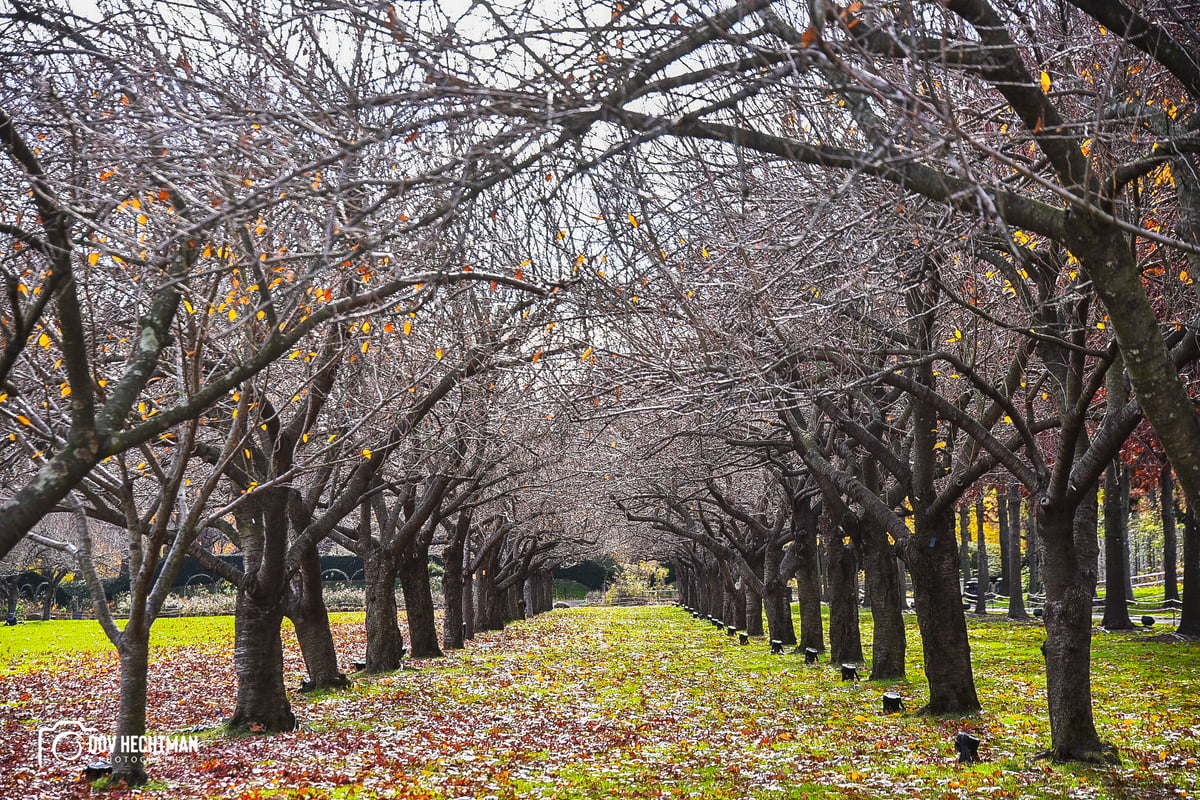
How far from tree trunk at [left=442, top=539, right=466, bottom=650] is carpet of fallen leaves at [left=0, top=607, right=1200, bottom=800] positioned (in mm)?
3443

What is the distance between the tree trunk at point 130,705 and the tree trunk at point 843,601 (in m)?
13.3

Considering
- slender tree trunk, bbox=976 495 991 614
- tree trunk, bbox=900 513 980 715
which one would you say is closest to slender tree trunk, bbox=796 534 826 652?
tree trunk, bbox=900 513 980 715

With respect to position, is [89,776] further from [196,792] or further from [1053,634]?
[1053,634]

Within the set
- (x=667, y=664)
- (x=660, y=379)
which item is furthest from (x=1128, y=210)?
(x=667, y=664)

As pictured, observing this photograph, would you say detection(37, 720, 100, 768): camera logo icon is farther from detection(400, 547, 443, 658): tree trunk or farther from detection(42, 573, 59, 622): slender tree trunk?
detection(42, 573, 59, 622): slender tree trunk

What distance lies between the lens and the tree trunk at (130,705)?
30.9 ft

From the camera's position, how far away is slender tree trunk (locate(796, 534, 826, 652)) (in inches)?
873

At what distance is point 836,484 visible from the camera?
49.2 feet

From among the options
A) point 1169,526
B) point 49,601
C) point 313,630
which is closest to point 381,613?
point 313,630

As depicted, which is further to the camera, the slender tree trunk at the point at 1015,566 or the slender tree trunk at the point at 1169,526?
the slender tree trunk at the point at 1015,566

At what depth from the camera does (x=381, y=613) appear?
1991 centimetres

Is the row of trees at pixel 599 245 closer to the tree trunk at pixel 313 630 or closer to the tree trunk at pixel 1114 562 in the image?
the tree trunk at pixel 313 630

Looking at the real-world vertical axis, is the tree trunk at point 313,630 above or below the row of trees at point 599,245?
below

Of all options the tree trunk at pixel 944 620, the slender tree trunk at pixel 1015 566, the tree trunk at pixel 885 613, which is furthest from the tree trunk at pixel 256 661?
the slender tree trunk at pixel 1015 566
